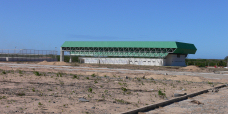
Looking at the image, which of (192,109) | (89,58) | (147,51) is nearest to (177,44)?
(147,51)

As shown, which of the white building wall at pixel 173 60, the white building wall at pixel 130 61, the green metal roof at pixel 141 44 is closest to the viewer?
the green metal roof at pixel 141 44

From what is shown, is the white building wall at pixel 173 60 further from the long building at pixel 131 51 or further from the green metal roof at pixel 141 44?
the green metal roof at pixel 141 44

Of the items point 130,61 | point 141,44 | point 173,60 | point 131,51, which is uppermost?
point 141,44

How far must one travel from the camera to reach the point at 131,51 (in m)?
71.6

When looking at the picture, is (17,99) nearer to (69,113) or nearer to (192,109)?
(69,113)

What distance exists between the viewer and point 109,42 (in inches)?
2926

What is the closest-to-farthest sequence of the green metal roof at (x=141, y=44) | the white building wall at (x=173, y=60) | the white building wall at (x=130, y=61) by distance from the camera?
the green metal roof at (x=141, y=44)
the white building wall at (x=130, y=61)
the white building wall at (x=173, y=60)

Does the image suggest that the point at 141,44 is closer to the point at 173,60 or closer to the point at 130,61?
the point at 130,61

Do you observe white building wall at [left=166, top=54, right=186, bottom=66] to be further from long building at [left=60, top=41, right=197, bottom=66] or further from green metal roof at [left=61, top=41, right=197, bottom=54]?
green metal roof at [left=61, top=41, right=197, bottom=54]

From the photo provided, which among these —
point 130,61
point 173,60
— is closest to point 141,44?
point 130,61

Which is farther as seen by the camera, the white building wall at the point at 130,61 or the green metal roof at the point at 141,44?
the white building wall at the point at 130,61

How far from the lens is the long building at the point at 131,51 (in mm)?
66706

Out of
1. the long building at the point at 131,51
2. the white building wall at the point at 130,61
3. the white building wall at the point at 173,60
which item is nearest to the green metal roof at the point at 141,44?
the long building at the point at 131,51

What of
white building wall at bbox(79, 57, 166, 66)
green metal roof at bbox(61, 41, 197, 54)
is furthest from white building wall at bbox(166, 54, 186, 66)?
white building wall at bbox(79, 57, 166, 66)
